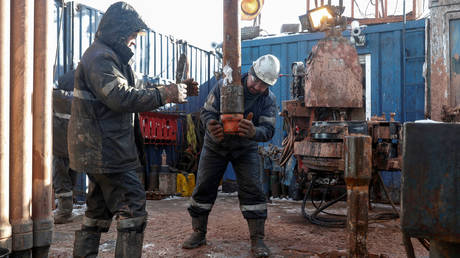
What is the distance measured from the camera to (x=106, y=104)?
287 cm

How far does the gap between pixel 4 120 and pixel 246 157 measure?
2.25 meters

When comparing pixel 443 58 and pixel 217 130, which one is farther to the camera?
pixel 443 58

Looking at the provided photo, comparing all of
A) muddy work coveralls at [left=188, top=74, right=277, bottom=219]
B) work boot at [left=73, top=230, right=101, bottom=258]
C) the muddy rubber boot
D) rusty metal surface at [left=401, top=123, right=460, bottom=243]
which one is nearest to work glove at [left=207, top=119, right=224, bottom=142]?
muddy work coveralls at [left=188, top=74, right=277, bottom=219]

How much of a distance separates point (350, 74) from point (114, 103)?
420 centimetres

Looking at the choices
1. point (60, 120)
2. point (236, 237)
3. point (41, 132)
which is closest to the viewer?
point (41, 132)

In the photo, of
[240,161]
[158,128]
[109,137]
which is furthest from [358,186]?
[158,128]

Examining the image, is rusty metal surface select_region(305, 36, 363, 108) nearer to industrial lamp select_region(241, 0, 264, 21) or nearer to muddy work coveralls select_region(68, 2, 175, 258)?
muddy work coveralls select_region(68, 2, 175, 258)

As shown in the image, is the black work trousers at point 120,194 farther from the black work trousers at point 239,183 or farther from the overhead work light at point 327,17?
the overhead work light at point 327,17

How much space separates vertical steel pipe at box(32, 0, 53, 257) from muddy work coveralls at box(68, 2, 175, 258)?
0.21 meters

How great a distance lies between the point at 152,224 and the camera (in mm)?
5395

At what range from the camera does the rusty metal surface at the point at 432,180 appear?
160 centimetres

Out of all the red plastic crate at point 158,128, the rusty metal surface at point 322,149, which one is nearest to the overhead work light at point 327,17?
the rusty metal surface at point 322,149

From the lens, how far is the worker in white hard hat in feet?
13.0

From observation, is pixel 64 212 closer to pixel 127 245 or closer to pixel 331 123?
pixel 127 245
